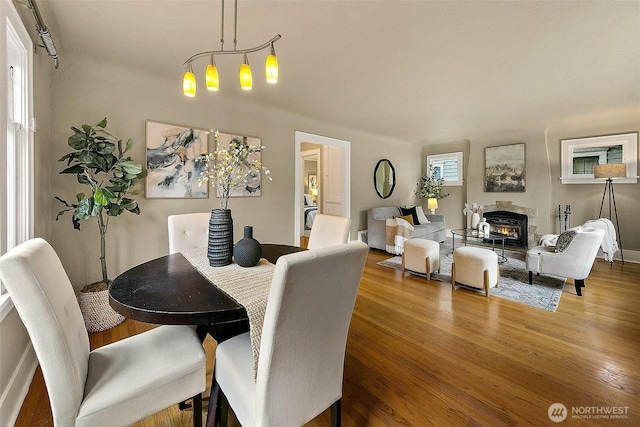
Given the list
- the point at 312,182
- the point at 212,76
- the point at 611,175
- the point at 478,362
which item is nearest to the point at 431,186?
the point at 611,175

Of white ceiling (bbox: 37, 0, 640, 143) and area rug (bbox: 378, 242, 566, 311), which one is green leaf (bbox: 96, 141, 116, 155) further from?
area rug (bbox: 378, 242, 566, 311)

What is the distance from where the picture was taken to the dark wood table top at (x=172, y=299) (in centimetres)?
103

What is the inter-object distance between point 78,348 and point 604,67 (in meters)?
4.73

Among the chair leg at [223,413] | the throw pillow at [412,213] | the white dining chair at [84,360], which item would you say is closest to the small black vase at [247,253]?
the white dining chair at [84,360]

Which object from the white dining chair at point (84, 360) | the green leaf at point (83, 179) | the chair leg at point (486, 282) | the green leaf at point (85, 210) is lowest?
the chair leg at point (486, 282)

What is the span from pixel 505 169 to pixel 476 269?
12.3 feet

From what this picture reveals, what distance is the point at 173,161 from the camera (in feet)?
10.0

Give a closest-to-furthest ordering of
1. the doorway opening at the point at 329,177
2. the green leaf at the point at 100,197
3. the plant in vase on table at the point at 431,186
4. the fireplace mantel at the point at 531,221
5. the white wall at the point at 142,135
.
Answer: the green leaf at the point at 100,197 < the white wall at the point at 142,135 < the doorway opening at the point at 329,177 < the fireplace mantel at the point at 531,221 < the plant in vase on table at the point at 431,186

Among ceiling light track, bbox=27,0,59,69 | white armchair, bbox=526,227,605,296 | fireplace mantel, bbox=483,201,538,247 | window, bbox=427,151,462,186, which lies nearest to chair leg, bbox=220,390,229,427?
ceiling light track, bbox=27,0,59,69

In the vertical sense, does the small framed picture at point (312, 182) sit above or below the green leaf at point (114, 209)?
above

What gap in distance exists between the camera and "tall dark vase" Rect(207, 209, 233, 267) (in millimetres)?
1579

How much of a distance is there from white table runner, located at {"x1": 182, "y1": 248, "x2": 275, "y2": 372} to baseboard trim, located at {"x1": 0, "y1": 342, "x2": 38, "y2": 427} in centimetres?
105

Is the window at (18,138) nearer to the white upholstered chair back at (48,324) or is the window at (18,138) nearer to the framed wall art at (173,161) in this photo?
the white upholstered chair back at (48,324)

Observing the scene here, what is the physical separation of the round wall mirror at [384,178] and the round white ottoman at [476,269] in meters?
2.96
